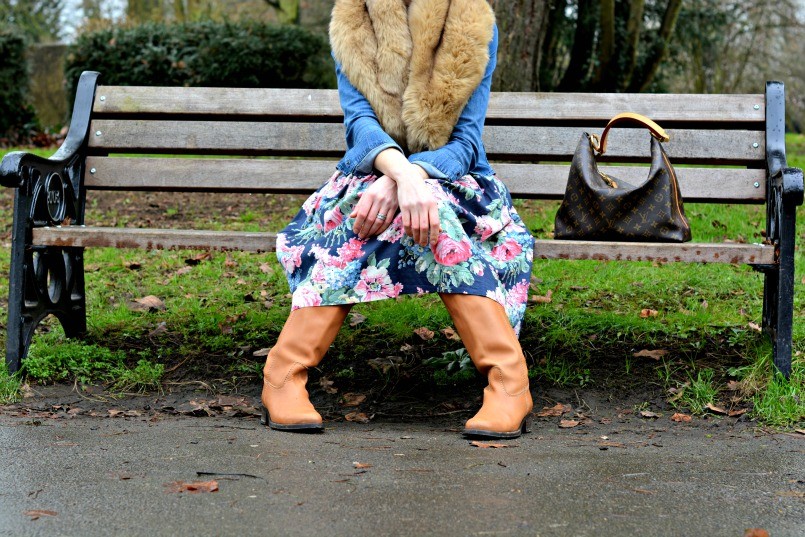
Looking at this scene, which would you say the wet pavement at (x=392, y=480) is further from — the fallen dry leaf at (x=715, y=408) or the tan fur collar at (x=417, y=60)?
the tan fur collar at (x=417, y=60)

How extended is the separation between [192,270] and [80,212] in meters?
1.37

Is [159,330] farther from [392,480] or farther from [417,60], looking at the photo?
[392,480]

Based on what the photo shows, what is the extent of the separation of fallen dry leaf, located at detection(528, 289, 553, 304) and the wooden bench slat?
131cm

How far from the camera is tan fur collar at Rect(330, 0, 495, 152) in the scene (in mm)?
3389

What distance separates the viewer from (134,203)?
7488 mm

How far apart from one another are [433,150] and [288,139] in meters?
1.07

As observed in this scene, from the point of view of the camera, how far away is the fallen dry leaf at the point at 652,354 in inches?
154

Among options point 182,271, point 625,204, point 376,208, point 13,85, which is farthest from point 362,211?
point 13,85

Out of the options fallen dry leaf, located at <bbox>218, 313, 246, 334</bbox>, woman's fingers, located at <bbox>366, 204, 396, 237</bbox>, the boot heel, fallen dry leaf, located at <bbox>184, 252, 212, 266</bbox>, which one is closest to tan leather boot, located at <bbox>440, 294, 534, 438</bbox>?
woman's fingers, located at <bbox>366, 204, 396, 237</bbox>

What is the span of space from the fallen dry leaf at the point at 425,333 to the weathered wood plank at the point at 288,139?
86 centimetres

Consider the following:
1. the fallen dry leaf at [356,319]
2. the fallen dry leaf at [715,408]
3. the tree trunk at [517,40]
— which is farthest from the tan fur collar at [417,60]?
the tree trunk at [517,40]

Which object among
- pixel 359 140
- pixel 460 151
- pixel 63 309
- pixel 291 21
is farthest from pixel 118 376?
pixel 291 21

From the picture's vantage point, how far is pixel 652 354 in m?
3.93

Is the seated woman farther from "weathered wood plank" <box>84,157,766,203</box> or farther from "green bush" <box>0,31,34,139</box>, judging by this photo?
"green bush" <box>0,31,34,139</box>
